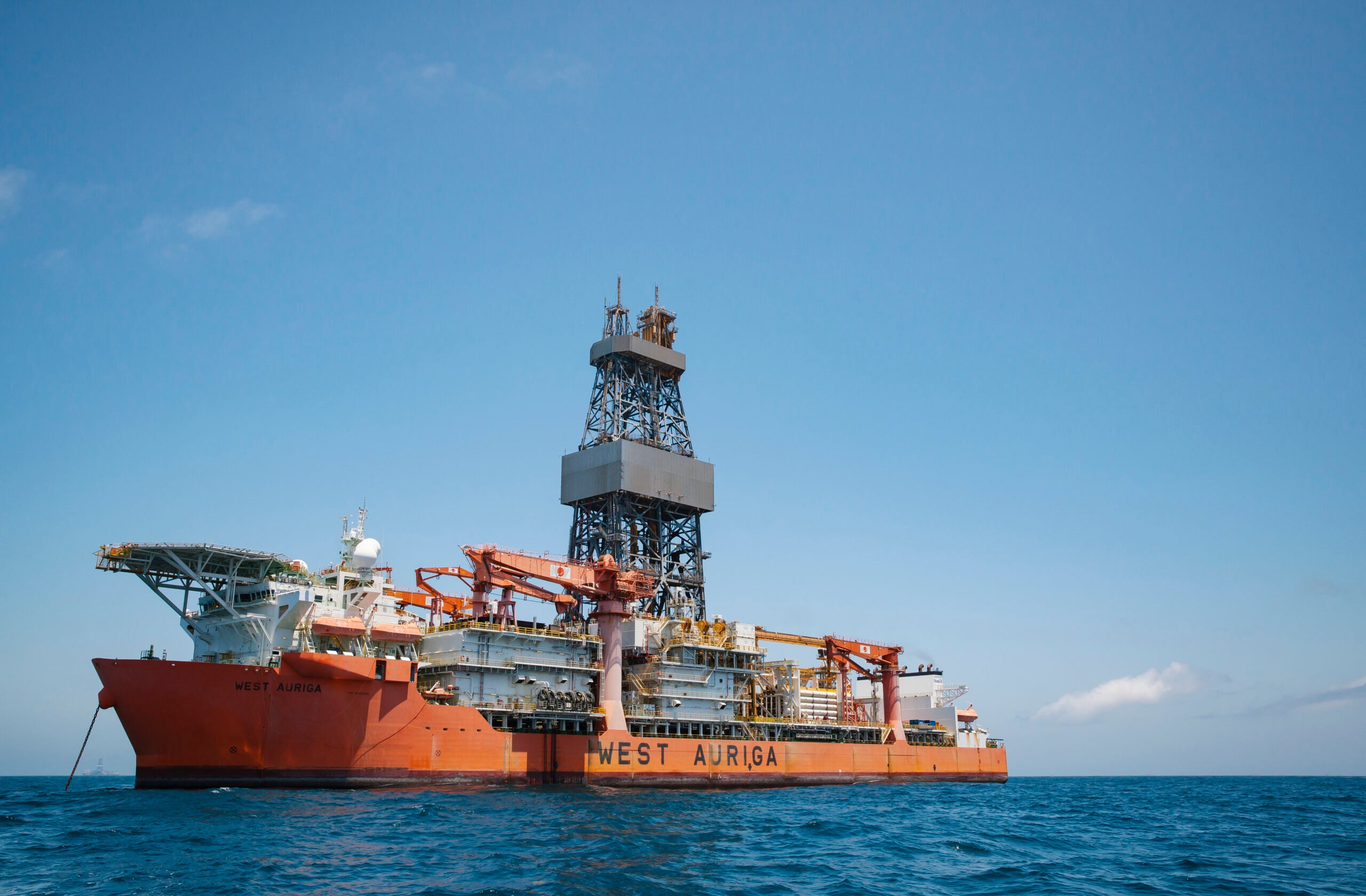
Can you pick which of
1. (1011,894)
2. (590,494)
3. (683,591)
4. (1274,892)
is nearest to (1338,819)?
(1274,892)

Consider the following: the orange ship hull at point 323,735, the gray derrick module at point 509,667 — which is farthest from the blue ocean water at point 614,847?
the gray derrick module at point 509,667

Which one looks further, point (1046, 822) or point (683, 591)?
point (683, 591)

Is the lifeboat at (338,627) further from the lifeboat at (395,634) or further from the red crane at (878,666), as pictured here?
the red crane at (878,666)

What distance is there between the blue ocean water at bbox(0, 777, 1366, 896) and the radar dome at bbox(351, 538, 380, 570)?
10.5 metres

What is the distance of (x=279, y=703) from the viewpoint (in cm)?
3819

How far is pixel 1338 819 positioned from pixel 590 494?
151ft

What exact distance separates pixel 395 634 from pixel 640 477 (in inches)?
1079

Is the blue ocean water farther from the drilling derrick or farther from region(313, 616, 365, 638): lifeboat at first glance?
the drilling derrick

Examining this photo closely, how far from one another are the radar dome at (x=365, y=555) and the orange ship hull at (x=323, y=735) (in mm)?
5599

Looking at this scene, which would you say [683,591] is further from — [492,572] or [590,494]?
[492,572]

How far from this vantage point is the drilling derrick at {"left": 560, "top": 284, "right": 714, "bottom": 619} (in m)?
67.0

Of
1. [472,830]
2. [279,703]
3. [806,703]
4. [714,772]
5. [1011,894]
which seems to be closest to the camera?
[1011,894]

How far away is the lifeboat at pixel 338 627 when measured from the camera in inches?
1576

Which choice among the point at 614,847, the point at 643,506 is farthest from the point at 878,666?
the point at 614,847
